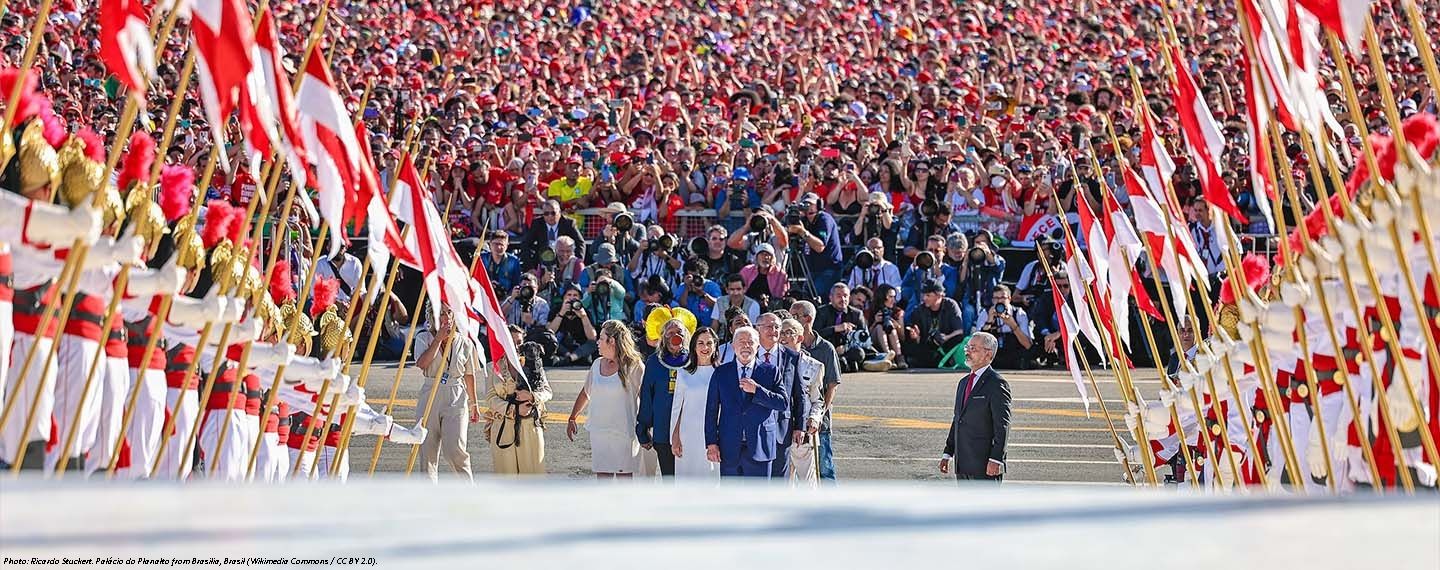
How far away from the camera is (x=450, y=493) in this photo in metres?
2.68

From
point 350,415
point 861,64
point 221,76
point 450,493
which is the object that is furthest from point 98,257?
point 861,64

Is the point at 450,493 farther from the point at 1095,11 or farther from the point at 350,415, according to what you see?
the point at 1095,11

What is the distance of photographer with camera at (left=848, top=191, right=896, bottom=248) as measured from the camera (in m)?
15.3

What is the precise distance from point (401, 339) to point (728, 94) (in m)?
6.30

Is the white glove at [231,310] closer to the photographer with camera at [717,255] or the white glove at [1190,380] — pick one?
the white glove at [1190,380]

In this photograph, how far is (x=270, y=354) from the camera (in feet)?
24.3

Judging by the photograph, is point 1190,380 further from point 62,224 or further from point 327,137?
point 62,224

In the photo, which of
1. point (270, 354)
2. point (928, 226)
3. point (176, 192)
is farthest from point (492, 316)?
point (928, 226)

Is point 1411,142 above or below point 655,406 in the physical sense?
above

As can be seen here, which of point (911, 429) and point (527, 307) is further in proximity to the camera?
point (527, 307)

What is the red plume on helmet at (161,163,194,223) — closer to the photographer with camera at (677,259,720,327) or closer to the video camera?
the photographer with camera at (677,259,720,327)

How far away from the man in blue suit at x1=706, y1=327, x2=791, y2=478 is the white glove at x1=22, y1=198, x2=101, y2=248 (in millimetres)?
4124

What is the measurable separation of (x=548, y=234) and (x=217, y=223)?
7466 millimetres

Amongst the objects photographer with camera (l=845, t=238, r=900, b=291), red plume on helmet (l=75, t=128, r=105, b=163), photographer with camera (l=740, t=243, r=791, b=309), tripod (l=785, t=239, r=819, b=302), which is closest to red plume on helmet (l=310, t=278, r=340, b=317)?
red plume on helmet (l=75, t=128, r=105, b=163)
